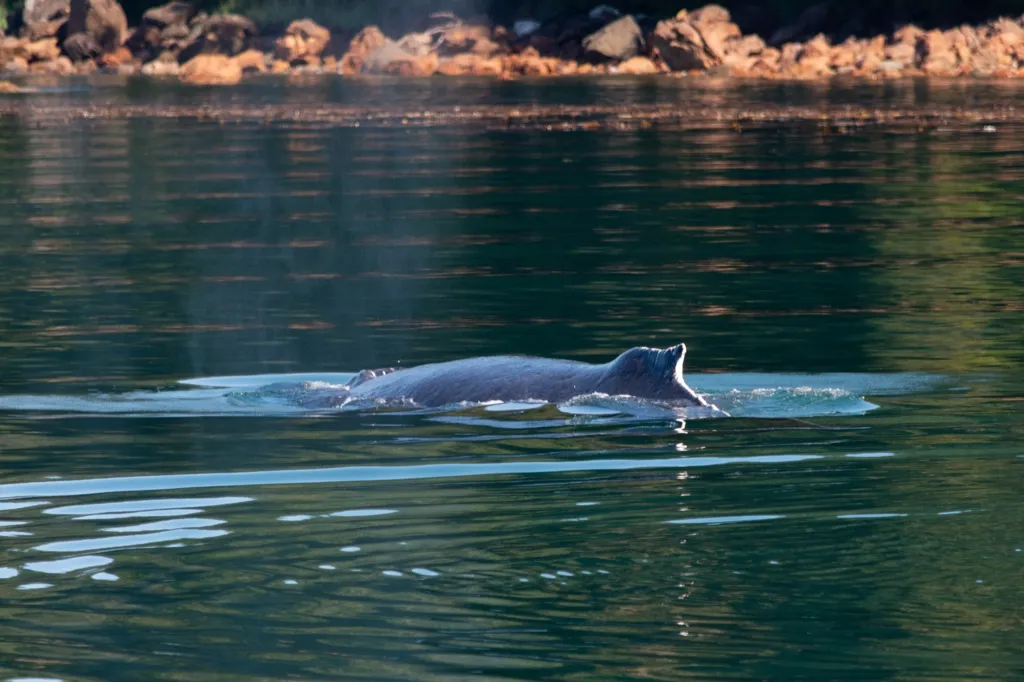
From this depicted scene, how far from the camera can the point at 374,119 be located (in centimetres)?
4934

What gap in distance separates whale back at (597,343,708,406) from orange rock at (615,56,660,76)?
60937 mm

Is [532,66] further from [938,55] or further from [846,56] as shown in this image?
[938,55]

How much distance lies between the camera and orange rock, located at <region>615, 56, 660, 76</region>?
241 ft

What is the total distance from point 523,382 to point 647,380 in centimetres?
89

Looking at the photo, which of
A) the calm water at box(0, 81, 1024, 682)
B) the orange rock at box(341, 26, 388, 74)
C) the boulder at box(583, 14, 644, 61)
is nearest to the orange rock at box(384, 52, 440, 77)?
the orange rock at box(341, 26, 388, 74)

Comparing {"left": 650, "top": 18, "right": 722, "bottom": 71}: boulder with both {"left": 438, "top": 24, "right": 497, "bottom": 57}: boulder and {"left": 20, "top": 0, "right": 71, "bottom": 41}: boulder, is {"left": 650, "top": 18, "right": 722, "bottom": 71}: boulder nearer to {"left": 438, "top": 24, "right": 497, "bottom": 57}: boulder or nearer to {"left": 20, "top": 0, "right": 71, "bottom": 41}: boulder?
{"left": 438, "top": 24, "right": 497, "bottom": 57}: boulder

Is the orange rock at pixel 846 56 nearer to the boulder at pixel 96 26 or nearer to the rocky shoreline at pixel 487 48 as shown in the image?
the rocky shoreline at pixel 487 48

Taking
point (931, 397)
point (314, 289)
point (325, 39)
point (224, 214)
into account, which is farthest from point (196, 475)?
point (325, 39)

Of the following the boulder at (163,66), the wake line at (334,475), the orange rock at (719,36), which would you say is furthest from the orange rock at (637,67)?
the wake line at (334,475)

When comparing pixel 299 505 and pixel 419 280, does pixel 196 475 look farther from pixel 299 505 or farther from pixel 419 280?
pixel 419 280

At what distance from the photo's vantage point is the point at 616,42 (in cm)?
7525

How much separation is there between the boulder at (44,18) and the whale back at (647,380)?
8065 cm

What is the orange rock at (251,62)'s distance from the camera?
273 ft

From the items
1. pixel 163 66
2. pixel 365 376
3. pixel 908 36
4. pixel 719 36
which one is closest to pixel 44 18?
pixel 163 66
